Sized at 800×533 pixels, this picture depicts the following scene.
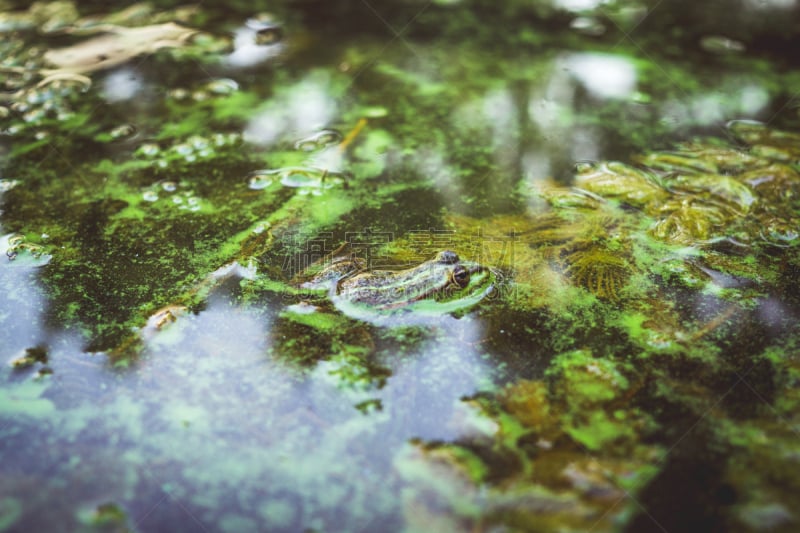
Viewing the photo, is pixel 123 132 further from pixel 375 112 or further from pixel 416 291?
pixel 416 291

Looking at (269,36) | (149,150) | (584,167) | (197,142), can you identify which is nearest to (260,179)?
(197,142)

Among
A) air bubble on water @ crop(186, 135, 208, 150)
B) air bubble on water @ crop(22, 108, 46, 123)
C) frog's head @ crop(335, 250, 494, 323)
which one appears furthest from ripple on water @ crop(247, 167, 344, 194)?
air bubble on water @ crop(22, 108, 46, 123)

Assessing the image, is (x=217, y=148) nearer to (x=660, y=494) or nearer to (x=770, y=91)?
(x=660, y=494)

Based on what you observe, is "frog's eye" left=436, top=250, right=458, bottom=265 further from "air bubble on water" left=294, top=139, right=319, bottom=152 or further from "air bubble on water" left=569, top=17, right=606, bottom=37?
"air bubble on water" left=569, top=17, right=606, bottom=37

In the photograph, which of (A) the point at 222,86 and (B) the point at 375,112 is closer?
(B) the point at 375,112

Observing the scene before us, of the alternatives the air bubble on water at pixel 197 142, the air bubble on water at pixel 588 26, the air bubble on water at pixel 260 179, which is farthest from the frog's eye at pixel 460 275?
the air bubble on water at pixel 588 26

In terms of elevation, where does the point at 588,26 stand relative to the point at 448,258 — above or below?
above

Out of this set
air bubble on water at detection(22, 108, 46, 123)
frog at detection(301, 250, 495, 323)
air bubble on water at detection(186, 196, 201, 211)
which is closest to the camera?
frog at detection(301, 250, 495, 323)
